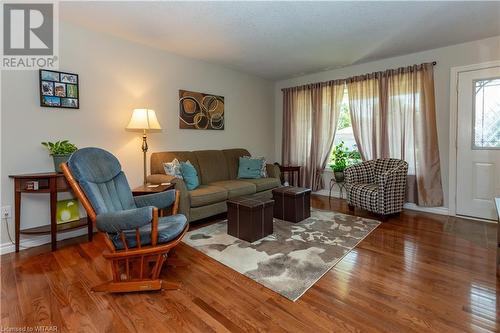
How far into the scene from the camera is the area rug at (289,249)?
6.56 feet

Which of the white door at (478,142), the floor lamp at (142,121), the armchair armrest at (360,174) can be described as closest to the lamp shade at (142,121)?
the floor lamp at (142,121)

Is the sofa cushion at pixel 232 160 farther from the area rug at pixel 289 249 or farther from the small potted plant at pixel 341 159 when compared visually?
the small potted plant at pixel 341 159

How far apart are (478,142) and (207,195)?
143 inches

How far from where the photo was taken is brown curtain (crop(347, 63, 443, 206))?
3.68 metres

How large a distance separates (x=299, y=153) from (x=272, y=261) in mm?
3251

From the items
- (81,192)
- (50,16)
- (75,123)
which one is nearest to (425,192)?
(81,192)

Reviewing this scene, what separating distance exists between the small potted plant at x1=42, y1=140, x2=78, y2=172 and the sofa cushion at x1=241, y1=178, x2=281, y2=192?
7.50 ft

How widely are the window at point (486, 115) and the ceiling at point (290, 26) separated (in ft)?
2.08

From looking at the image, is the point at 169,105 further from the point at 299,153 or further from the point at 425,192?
the point at 425,192

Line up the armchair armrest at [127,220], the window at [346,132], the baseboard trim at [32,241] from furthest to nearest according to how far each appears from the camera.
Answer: the window at [346,132]
the baseboard trim at [32,241]
the armchair armrest at [127,220]

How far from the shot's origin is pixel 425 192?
3.77 meters

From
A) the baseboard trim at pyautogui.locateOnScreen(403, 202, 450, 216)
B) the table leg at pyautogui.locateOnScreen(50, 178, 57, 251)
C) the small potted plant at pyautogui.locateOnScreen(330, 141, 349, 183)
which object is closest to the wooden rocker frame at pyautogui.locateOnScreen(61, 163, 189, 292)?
the table leg at pyautogui.locateOnScreen(50, 178, 57, 251)

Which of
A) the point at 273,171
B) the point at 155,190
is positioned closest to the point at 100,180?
the point at 155,190

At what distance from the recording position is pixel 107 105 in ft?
10.4
